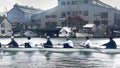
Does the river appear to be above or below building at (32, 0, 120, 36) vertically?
below

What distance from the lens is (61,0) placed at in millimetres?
105125

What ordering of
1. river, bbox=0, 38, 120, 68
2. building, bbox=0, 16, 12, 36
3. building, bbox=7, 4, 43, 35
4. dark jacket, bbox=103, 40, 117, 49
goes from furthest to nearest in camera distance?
1. building, bbox=0, 16, 12, 36
2. building, bbox=7, 4, 43, 35
3. dark jacket, bbox=103, 40, 117, 49
4. river, bbox=0, 38, 120, 68

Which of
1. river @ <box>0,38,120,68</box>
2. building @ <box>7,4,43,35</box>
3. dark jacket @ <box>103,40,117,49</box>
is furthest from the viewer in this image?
building @ <box>7,4,43,35</box>

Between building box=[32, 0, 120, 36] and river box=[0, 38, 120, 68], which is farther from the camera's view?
building box=[32, 0, 120, 36]

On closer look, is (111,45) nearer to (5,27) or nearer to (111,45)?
(111,45)

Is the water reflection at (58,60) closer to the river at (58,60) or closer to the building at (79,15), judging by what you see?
the river at (58,60)

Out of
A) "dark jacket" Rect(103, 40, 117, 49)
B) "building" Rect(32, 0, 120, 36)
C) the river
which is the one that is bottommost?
the river

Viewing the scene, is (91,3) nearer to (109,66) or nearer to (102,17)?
(102,17)

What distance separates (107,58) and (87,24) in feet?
214

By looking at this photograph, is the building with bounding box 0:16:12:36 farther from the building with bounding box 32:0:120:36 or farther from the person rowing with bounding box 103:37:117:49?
the person rowing with bounding box 103:37:117:49

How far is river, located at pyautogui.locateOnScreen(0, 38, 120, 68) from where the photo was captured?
31125 mm

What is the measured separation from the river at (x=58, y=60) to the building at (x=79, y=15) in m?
60.1

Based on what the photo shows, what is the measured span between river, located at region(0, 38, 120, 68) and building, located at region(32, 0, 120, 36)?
197 feet

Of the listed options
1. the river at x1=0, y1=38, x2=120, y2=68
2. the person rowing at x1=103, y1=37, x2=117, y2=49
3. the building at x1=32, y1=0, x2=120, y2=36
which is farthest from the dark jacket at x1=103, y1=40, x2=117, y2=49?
the building at x1=32, y1=0, x2=120, y2=36
